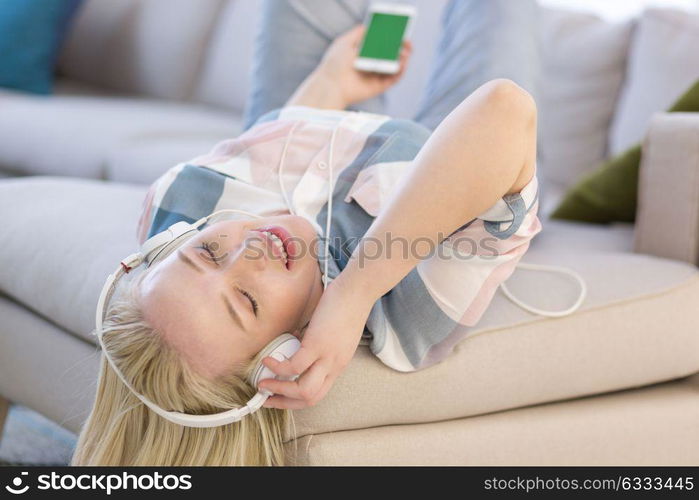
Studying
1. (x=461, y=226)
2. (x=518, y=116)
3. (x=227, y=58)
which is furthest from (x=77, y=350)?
(x=227, y=58)

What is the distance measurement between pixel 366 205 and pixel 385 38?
1.90ft

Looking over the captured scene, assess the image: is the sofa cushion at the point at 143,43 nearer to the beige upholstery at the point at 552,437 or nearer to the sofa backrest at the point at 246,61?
the sofa backrest at the point at 246,61

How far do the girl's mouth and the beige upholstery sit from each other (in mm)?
202

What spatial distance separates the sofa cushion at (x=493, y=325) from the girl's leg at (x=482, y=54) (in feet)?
1.02

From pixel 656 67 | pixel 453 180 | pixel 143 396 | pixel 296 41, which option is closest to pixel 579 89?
pixel 656 67

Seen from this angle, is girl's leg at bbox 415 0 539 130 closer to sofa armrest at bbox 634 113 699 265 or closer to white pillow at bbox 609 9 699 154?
sofa armrest at bbox 634 113 699 265

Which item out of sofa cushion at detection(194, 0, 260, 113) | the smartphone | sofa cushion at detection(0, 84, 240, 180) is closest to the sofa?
sofa cushion at detection(0, 84, 240, 180)

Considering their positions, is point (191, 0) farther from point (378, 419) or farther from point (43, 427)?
point (378, 419)

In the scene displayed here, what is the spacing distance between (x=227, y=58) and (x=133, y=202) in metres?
1.15

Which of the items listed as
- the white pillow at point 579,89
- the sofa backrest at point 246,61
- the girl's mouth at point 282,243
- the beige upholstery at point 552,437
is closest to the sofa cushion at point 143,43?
the sofa backrest at point 246,61

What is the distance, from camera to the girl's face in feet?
3.30

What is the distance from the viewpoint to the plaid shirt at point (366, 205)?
108 centimetres

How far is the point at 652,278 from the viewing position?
134 cm

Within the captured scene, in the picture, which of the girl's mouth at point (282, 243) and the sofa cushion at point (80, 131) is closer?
the girl's mouth at point (282, 243)
